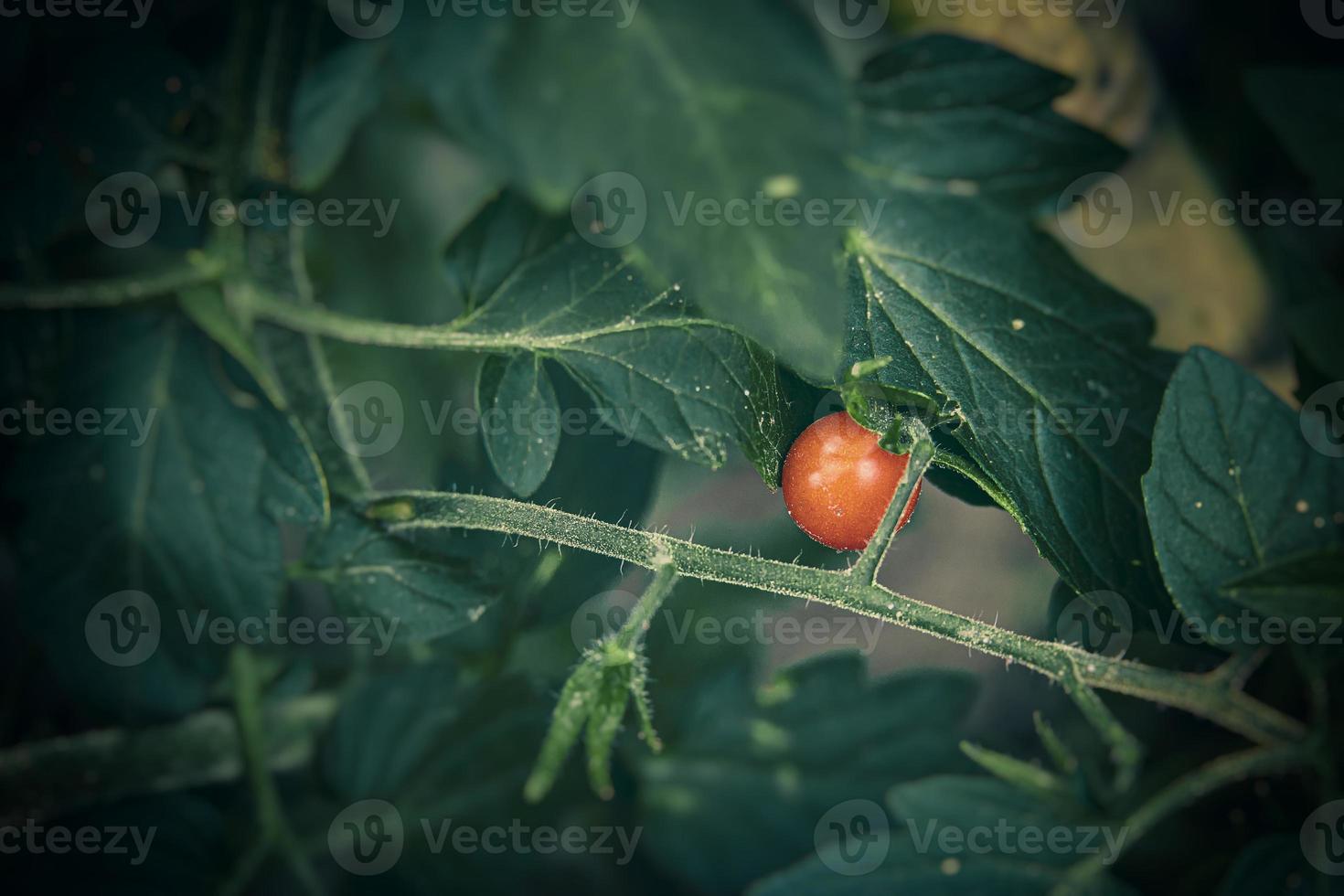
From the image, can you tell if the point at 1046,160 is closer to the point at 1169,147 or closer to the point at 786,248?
the point at 786,248

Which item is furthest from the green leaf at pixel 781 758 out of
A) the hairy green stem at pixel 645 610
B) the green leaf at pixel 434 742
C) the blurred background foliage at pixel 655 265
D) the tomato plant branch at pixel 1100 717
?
the hairy green stem at pixel 645 610

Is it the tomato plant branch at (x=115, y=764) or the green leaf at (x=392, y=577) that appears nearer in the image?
the green leaf at (x=392, y=577)

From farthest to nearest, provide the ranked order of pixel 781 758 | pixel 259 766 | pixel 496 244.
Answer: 1. pixel 781 758
2. pixel 259 766
3. pixel 496 244

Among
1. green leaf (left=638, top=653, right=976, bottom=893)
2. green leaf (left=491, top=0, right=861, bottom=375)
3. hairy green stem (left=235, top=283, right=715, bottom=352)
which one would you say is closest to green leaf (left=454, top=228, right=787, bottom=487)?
hairy green stem (left=235, top=283, right=715, bottom=352)

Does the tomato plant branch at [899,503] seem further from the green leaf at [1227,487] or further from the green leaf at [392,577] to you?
the green leaf at [392,577]

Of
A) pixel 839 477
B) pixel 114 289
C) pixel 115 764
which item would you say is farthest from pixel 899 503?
pixel 115 764

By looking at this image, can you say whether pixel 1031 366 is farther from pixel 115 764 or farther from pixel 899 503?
pixel 115 764
